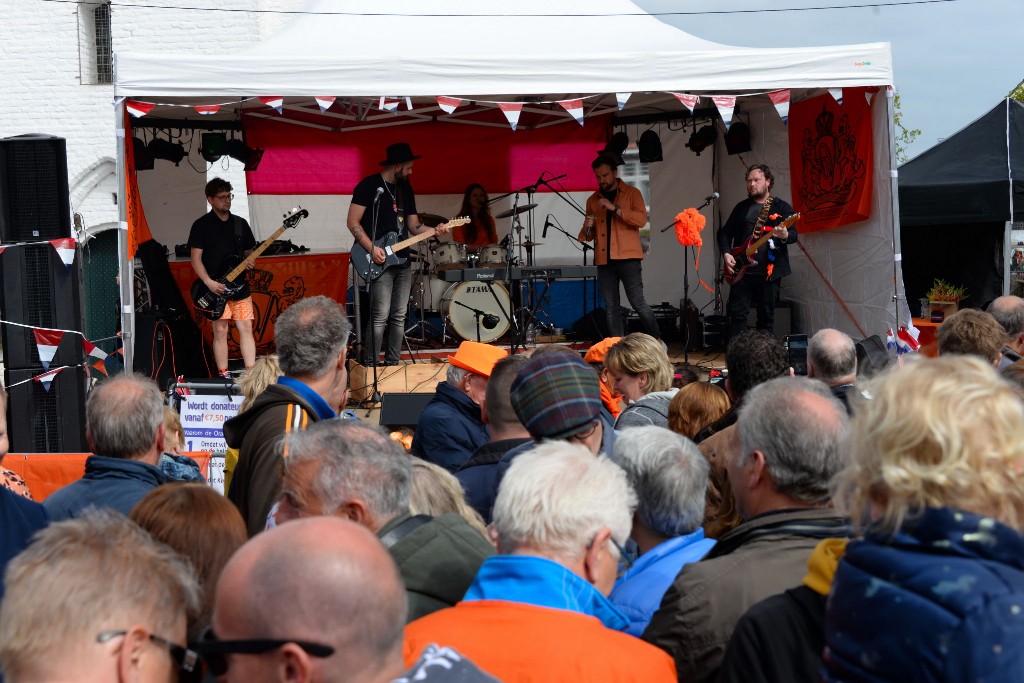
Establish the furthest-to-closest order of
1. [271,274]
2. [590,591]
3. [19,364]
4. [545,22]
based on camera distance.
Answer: [271,274] < [545,22] < [19,364] < [590,591]

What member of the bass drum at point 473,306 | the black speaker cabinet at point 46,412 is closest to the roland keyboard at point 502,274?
the bass drum at point 473,306

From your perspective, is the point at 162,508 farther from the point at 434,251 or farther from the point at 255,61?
the point at 434,251

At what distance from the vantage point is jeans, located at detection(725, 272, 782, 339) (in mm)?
9156

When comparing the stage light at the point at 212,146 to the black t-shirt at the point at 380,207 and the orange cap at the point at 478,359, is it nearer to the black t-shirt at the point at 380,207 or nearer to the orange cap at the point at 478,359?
the black t-shirt at the point at 380,207

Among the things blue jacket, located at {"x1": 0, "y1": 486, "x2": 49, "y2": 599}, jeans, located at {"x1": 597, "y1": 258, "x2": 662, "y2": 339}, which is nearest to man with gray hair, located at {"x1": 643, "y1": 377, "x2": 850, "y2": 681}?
blue jacket, located at {"x1": 0, "y1": 486, "x2": 49, "y2": 599}

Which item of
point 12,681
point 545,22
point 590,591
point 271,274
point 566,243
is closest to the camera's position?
point 12,681

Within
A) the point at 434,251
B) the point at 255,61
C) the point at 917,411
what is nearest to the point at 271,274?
the point at 434,251

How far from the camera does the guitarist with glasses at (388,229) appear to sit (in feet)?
30.1

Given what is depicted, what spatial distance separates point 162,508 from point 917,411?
4.68 feet

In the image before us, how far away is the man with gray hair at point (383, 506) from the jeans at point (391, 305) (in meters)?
6.74

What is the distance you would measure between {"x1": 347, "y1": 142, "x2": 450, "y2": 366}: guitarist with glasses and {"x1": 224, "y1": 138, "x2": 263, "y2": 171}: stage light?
7.92ft

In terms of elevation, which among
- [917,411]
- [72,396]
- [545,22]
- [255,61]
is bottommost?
[72,396]

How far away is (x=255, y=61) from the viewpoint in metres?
7.22

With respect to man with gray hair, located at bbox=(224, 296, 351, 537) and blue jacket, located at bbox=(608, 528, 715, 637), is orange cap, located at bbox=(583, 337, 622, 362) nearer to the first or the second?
man with gray hair, located at bbox=(224, 296, 351, 537)
